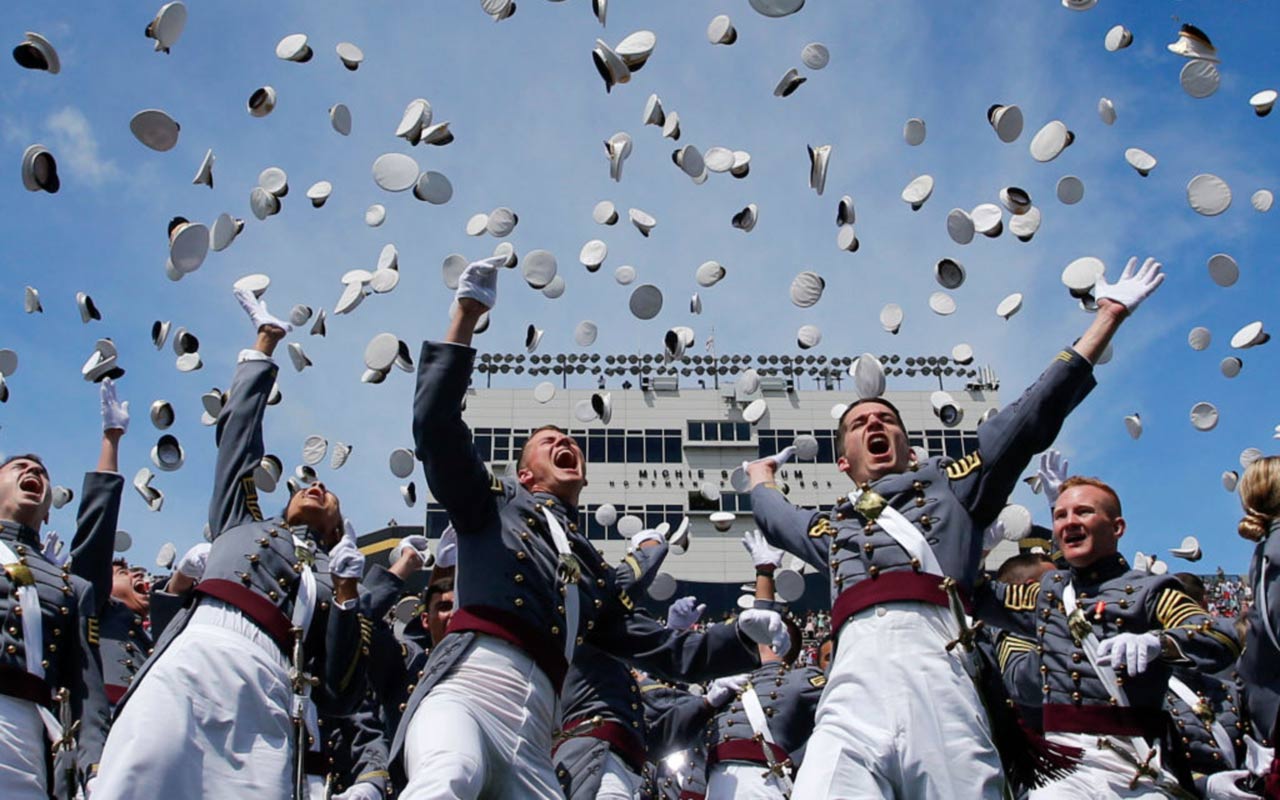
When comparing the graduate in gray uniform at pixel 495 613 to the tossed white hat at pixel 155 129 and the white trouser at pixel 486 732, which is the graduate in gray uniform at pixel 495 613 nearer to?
the white trouser at pixel 486 732

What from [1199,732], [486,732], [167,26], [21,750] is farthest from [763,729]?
[167,26]

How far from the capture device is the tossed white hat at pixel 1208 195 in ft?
32.3

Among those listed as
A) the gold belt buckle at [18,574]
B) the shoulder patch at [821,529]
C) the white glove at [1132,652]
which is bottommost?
the white glove at [1132,652]

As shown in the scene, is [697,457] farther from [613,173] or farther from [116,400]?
[116,400]

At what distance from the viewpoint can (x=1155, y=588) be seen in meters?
5.54

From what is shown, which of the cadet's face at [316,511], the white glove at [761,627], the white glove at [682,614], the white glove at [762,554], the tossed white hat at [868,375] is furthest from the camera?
the tossed white hat at [868,375]

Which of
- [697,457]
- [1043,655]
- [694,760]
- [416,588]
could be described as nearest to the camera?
[1043,655]

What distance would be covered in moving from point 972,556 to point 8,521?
4871mm

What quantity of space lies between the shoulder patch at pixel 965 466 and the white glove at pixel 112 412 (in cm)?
485

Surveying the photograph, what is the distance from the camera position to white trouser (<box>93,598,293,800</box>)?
161 inches

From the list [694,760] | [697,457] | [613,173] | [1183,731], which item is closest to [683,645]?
[1183,731]

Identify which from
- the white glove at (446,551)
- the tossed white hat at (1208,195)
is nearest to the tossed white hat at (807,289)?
the tossed white hat at (1208,195)

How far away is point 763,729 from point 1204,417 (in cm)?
780

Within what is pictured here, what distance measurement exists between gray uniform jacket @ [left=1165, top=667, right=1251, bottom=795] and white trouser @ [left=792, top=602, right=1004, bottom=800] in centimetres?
184
